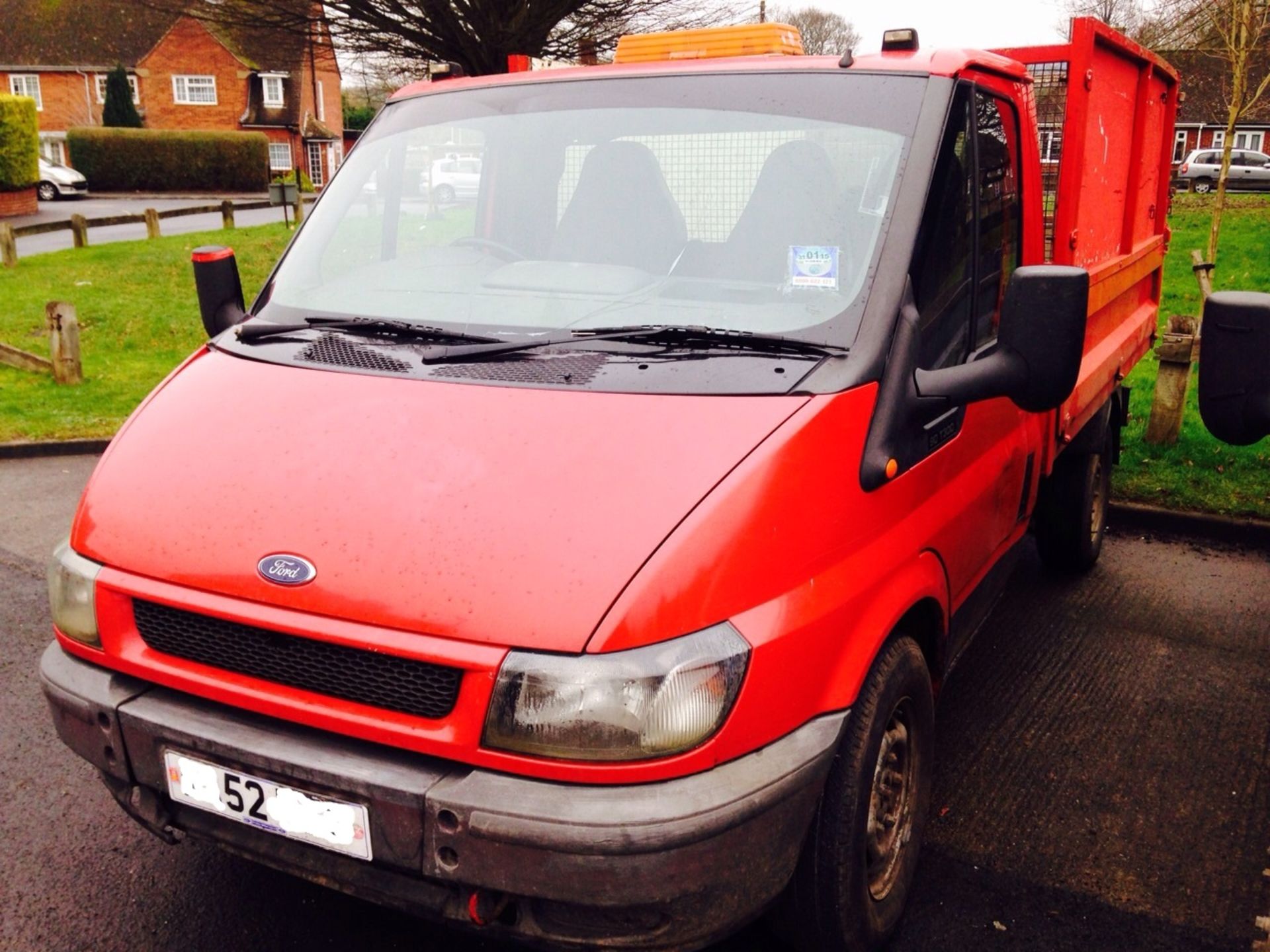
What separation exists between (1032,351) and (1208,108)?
3936 cm

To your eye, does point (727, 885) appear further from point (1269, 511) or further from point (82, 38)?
point (82, 38)

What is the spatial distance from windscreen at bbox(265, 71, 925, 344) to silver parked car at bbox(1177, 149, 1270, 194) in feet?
135

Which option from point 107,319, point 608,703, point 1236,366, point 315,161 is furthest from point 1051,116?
point 315,161

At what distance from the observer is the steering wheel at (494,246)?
3420mm

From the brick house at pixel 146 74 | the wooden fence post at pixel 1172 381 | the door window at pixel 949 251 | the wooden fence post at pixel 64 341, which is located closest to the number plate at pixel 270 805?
the door window at pixel 949 251

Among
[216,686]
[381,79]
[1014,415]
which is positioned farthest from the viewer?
[381,79]

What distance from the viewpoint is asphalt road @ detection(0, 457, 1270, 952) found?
314cm

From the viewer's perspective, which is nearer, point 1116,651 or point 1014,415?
point 1014,415

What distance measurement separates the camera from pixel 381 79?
63.2ft

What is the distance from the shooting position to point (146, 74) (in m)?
56.1

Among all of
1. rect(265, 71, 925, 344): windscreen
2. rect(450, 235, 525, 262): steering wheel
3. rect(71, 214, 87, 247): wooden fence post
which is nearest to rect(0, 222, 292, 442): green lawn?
rect(71, 214, 87, 247): wooden fence post

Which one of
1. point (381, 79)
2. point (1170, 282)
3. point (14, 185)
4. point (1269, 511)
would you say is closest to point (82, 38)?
point (14, 185)

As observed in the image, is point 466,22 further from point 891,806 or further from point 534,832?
point 534,832

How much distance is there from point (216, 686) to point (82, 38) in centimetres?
6389
